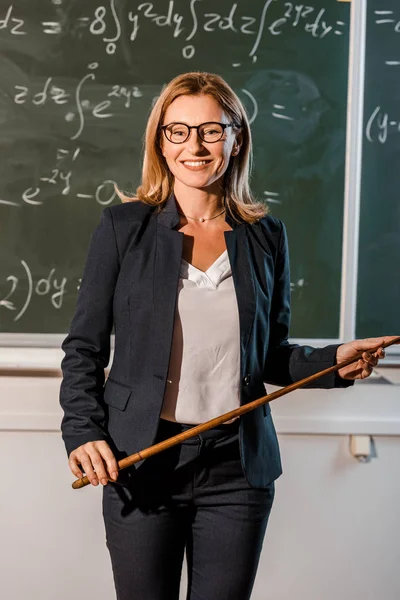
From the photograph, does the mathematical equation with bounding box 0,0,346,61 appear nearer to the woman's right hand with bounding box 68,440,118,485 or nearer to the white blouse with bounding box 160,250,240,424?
the white blouse with bounding box 160,250,240,424

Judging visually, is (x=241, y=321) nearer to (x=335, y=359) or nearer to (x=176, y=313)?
(x=176, y=313)

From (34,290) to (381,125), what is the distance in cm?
112

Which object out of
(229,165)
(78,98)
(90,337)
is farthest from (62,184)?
(90,337)

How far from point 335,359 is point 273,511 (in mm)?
922

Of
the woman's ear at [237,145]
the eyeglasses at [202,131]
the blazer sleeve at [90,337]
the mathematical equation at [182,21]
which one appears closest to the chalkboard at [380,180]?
the mathematical equation at [182,21]

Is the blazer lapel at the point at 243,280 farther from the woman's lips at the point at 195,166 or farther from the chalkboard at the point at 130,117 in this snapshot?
the chalkboard at the point at 130,117

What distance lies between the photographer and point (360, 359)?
1342mm

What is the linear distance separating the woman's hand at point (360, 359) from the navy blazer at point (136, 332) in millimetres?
163

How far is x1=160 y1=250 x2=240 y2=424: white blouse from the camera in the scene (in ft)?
4.09

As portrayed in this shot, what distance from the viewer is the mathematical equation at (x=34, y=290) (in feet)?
6.79

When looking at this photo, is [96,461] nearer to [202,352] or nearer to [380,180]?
[202,352]

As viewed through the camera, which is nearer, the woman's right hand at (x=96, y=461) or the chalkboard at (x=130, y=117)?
the woman's right hand at (x=96, y=461)

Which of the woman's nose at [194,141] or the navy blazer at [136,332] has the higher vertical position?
the woman's nose at [194,141]

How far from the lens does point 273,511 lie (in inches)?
83.5
